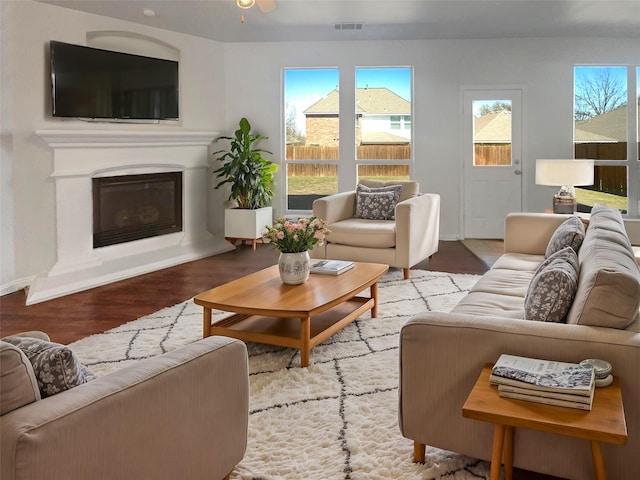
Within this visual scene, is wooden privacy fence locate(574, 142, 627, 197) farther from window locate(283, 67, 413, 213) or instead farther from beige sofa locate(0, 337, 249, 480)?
beige sofa locate(0, 337, 249, 480)

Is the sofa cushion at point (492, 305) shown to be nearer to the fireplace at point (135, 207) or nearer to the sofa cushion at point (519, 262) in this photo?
the sofa cushion at point (519, 262)

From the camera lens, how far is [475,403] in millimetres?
1790

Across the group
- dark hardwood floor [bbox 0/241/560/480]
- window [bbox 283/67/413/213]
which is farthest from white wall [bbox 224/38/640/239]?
dark hardwood floor [bbox 0/241/560/480]

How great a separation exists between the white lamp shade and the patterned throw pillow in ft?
4.60

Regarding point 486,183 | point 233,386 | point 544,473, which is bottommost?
point 544,473

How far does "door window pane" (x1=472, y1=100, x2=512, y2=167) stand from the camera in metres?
7.55

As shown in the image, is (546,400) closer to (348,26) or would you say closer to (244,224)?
(348,26)

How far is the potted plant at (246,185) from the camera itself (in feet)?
23.3

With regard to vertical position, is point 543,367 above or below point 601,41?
below

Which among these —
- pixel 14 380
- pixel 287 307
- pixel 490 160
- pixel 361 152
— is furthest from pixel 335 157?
pixel 14 380

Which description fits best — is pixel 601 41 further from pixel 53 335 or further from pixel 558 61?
pixel 53 335

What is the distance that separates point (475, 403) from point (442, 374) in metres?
0.34

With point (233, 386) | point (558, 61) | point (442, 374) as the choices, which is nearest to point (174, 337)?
point (233, 386)

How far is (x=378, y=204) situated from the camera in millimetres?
5844
